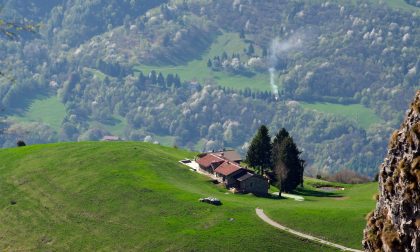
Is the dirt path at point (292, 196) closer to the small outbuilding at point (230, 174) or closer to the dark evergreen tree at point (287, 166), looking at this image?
the dark evergreen tree at point (287, 166)

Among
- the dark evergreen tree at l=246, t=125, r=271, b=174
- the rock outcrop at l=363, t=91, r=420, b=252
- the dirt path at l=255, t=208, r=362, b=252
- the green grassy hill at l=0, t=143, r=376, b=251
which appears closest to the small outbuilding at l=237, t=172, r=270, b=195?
the green grassy hill at l=0, t=143, r=376, b=251

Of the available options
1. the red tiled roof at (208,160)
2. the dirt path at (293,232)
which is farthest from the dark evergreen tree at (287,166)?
the dirt path at (293,232)

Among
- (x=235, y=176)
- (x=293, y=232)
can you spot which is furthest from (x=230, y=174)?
(x=293, y=232)

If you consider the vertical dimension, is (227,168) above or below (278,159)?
below

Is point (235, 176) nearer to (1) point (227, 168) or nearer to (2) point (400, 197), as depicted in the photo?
(1) point (227, 168)

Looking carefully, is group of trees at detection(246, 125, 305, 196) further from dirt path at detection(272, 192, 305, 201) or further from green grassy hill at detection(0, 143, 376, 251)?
green grassy hill at detection(0, 143, 376, 251)

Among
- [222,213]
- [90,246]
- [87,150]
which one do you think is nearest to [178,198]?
[222,213]
